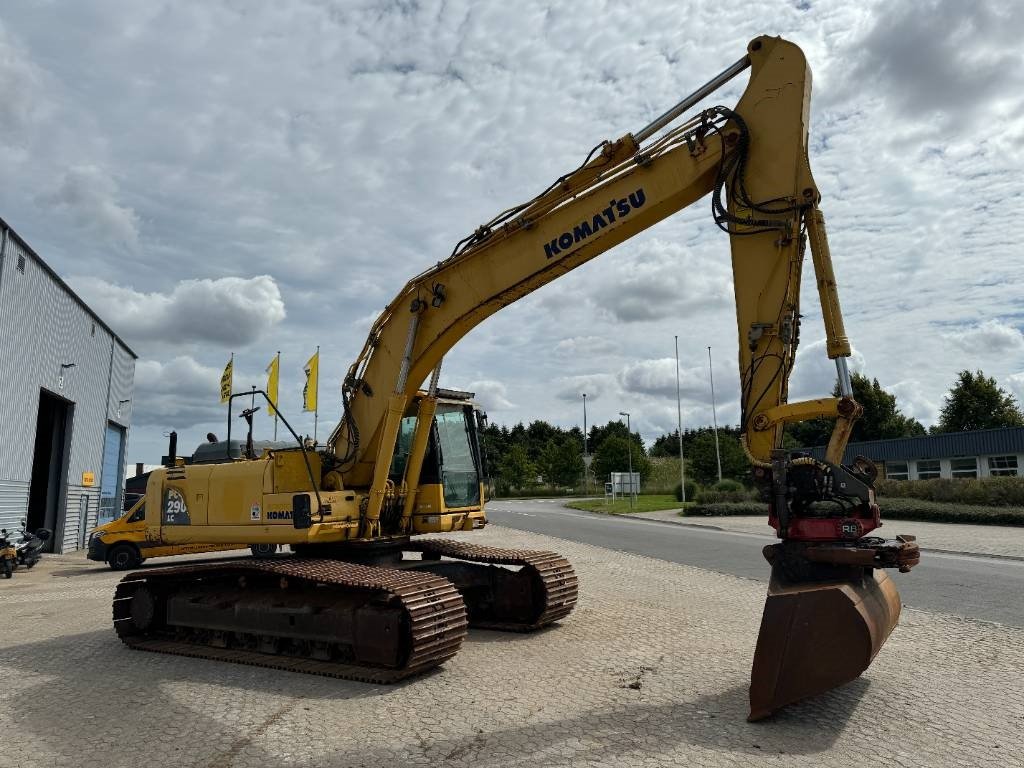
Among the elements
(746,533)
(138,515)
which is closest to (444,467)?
(138,515)

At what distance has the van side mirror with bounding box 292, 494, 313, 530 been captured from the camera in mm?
7909

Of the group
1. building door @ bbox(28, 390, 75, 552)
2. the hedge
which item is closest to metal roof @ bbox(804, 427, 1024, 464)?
the hedge

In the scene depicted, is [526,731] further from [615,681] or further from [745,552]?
[745,552]

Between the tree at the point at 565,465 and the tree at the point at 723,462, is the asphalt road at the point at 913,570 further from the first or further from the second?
the tree at the point at 565,465

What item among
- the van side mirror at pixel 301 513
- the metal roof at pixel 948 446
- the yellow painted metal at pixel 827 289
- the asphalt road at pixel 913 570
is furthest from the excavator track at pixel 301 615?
the metal roof at pixel 948 446

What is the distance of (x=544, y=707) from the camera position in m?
5.81

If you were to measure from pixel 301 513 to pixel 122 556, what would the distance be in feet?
A: 38.1

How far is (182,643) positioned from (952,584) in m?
11.0

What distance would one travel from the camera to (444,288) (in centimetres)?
841

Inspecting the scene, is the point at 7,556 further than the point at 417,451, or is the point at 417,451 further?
the point at 7,556

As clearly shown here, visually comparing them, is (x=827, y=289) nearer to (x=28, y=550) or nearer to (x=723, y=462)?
(x=28, y=550)

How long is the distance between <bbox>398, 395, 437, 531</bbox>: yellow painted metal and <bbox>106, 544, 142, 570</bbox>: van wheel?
11.4 meters

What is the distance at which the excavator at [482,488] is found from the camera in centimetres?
550

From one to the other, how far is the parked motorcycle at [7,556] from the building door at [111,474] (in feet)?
29.8
